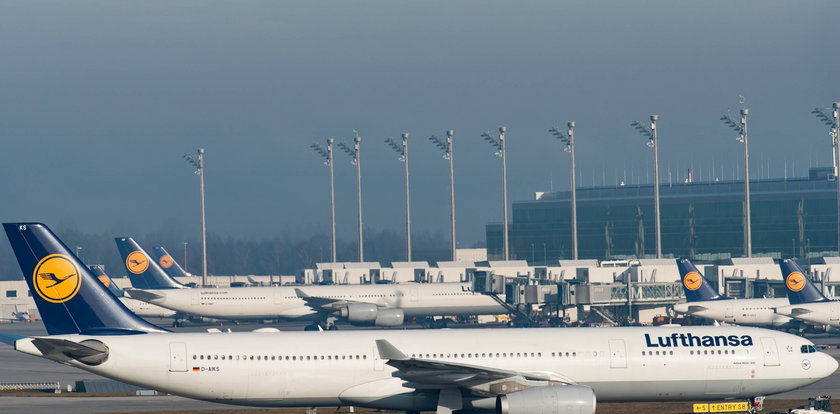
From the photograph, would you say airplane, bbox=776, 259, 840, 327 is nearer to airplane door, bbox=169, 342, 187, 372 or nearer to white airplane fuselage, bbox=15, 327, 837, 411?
white airplane fuselage, bbox=15, 327, 837, 411

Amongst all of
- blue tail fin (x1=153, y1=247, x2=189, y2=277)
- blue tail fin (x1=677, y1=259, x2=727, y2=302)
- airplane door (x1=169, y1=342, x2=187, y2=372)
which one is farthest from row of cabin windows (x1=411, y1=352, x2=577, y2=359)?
blue tail fin (x1=153, y1=247, x2=189, y2=277)

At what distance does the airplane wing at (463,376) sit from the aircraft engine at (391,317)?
61836mm

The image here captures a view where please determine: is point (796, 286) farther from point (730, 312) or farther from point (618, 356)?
point (618, 356)

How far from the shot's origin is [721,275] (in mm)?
111938

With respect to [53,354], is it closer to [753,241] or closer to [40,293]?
[40,293]

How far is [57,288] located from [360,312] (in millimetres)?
63821

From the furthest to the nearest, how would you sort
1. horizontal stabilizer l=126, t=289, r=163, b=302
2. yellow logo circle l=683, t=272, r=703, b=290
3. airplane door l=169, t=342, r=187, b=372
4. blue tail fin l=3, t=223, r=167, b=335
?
horizontal stabilizer l=126, t=289, r=163, b=302, yellow logo circle l=683, t=272, r=703, b=290, blue tail fin l=3, t=223, r=167, b=335, airplane door l=169, t=342, r=187, b=372

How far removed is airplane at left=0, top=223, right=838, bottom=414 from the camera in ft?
140

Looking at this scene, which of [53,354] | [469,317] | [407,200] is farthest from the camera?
[407,200]

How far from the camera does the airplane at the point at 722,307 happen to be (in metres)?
93.4

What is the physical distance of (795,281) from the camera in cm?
9188

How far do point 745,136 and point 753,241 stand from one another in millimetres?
78552

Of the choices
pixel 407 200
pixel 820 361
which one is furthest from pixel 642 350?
pixel 407 200

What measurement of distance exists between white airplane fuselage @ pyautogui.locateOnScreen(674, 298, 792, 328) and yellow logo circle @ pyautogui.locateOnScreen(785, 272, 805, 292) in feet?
10.1
